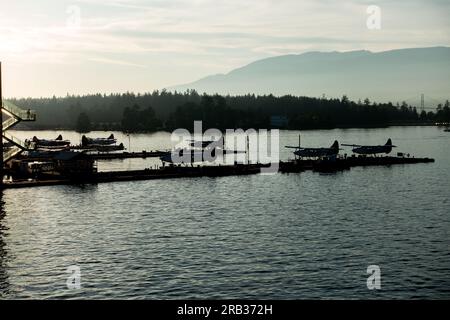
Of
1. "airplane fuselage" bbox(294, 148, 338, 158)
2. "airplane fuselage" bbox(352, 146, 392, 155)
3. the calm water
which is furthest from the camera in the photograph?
"airplane fuselage" bbox(352, 146, 392, 155)

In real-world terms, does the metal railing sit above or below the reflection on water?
above

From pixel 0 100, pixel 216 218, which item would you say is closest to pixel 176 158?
pixel 0 100

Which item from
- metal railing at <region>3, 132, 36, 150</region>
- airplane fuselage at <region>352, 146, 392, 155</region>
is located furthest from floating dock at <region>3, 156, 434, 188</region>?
metal railing at <region>3, 132, 36, 150</region>

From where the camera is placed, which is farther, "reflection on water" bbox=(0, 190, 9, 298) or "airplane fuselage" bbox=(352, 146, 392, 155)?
"airplane fuselage" bbox=(352, 146, 392, 155)

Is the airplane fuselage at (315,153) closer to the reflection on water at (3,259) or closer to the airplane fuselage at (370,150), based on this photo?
the airplane fuselage at (370,150)

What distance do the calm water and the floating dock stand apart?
5850 millimetres

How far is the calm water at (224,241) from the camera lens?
43.1m

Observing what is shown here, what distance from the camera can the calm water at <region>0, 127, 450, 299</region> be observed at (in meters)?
43.1

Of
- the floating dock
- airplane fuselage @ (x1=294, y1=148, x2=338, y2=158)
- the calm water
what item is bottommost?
the calm water

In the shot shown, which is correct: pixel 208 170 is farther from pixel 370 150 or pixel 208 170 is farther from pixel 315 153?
pixel 370 150

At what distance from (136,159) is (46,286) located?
135514mm

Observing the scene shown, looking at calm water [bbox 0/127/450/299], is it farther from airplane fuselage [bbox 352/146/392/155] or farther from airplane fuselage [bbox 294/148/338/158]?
airplane fuselage [bbox 352/146/392/155]

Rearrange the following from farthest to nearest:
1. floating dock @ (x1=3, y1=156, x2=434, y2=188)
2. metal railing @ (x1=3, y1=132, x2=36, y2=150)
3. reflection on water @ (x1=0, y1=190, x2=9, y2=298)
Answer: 1. floating dock @ (x1=3, y1=156, x2=434, y2=188)
2. metal railing @ (x1=3, y1=132, x2=36, y2=150)
3. reflection on water @ (x1=0, y1=190, x2=9, y2=298)

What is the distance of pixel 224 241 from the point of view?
59000 millimetres
